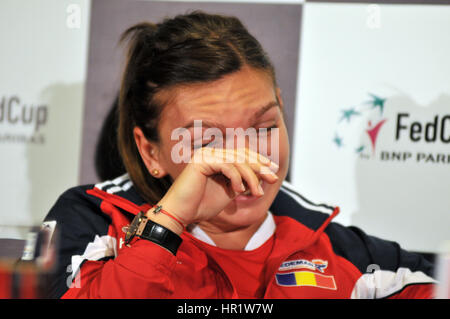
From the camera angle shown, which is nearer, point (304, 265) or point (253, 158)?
point (253, 158)

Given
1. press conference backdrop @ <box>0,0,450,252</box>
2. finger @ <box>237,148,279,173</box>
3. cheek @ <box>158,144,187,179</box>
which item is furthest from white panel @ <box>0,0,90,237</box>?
finger @ <box>237,148,279,173</box>

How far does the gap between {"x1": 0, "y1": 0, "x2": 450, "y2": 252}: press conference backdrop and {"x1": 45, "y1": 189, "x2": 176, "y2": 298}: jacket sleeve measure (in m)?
0.32

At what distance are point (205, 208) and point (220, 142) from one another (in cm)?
12

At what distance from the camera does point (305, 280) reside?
A: 34.9 inches

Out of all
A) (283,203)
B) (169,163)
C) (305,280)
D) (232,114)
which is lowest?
(305,280)

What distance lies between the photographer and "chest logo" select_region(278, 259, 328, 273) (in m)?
0.91

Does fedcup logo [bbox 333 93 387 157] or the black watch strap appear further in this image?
fedcup logo [bbox 333 93 387 157]

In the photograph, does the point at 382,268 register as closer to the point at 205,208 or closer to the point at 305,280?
the point at 305,280

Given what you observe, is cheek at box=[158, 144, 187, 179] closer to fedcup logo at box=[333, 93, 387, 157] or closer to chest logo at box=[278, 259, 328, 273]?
chest logo at box=[278, 259, 328, 273]

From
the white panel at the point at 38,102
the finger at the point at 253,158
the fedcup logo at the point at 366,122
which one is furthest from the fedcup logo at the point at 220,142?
the white panel at the point at 38,102

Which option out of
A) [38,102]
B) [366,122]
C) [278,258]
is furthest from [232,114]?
[38,102]

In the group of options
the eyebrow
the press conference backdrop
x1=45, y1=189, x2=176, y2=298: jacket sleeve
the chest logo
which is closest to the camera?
x1=45, y1=189, x2=176, y2=298: jacket sleeve
